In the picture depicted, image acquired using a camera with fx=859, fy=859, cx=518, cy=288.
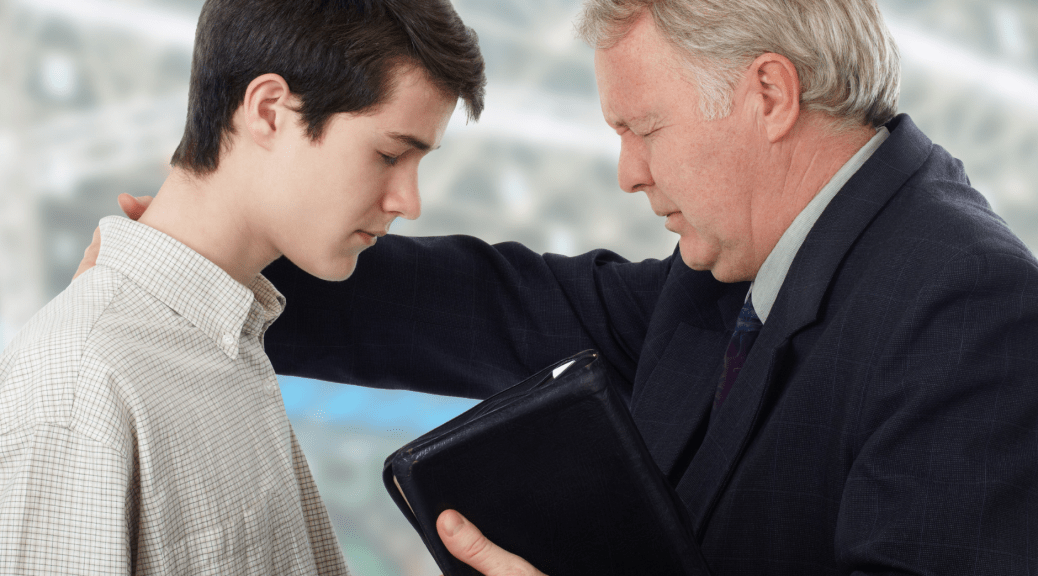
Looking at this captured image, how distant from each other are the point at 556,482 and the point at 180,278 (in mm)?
482

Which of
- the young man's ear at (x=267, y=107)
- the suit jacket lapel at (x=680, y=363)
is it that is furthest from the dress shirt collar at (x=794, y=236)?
the young man's ear at (x=267, y=107)

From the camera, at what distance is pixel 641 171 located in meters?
1.31

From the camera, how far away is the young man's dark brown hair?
1015 mm

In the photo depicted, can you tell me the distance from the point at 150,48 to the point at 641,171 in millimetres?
1344

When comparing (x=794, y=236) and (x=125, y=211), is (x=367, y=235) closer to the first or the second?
(x=125, y=211)

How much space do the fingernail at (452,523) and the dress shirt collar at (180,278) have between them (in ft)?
1.12

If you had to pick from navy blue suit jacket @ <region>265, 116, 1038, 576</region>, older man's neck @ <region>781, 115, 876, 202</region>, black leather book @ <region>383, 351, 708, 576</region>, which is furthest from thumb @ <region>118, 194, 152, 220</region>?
older man's neck @ <region>781, 115, 876, 202</region>

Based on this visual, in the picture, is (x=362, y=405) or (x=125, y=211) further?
(x=362, y=405)

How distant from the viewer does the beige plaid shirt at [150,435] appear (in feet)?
2.56

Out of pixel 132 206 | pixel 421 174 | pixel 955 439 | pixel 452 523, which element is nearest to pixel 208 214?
pixel 132 206

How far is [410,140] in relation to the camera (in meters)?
1.05

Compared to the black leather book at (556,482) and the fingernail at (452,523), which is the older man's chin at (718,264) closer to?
the black leather book at (556,482)

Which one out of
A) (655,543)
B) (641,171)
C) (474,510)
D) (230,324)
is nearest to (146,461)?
(230,324)

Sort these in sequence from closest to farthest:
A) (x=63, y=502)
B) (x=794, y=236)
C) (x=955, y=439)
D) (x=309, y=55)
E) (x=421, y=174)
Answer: (x=63, y=502), (x=955, y=439), (x=309, y=55), (x=794, y=236), (x=421, y=174)
